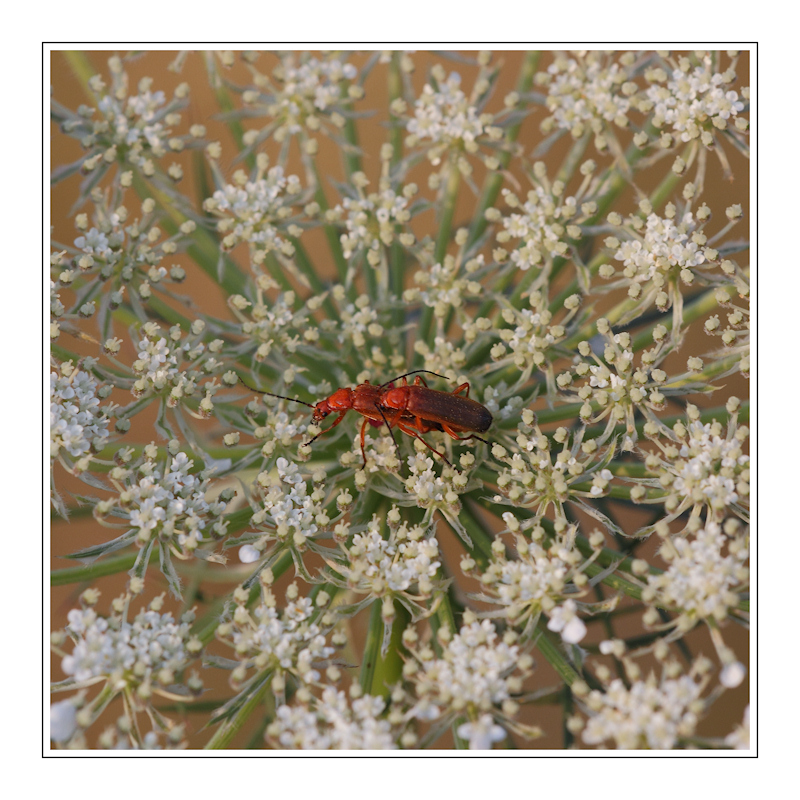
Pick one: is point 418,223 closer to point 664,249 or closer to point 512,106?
point 512,106

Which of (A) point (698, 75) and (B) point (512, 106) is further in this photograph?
(B) point (512, 106)

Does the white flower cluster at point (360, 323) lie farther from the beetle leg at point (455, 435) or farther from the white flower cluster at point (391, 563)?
the white flower cluster at point (391, 563)

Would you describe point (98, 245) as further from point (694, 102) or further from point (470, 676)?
point (694, 102)

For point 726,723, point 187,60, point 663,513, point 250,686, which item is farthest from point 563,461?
point 187,60

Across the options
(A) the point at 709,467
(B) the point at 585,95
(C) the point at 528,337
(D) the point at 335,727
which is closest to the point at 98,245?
(C) the point at 528,337

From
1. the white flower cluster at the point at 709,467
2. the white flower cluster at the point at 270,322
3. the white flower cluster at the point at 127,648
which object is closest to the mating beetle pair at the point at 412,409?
the white flower cluster at the point at 270,322
